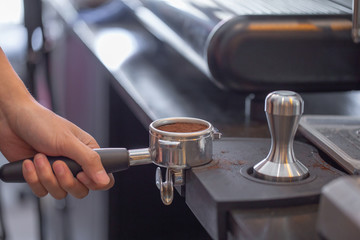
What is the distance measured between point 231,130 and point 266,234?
46 centimetres

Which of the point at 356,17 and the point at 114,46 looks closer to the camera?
the point at 356,17

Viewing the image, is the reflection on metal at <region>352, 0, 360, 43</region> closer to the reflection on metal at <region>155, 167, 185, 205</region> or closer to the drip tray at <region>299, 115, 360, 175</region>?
the drip tray at <region>299, 115, 360, 175</region>

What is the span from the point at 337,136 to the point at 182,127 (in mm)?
277

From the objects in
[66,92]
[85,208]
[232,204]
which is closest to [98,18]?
[66,92]

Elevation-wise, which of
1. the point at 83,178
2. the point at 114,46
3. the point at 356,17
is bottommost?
the point at 83,178

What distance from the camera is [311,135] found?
0.89 meters

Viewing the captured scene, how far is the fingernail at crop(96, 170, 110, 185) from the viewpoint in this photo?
0.78 m

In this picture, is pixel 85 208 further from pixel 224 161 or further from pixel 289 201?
pixel 289 201

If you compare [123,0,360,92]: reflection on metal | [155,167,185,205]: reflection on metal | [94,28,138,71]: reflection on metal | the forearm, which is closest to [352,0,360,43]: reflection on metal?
[123,0,360,92]: reflection on metal

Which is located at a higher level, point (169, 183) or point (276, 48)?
point (276, 48)

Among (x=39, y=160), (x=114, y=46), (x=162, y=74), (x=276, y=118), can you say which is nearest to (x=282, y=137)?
(x=276, y=118)

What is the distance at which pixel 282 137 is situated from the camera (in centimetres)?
72

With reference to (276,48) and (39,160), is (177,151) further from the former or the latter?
(276,48)

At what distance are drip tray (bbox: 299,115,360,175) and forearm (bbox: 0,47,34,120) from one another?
1.79 ft
